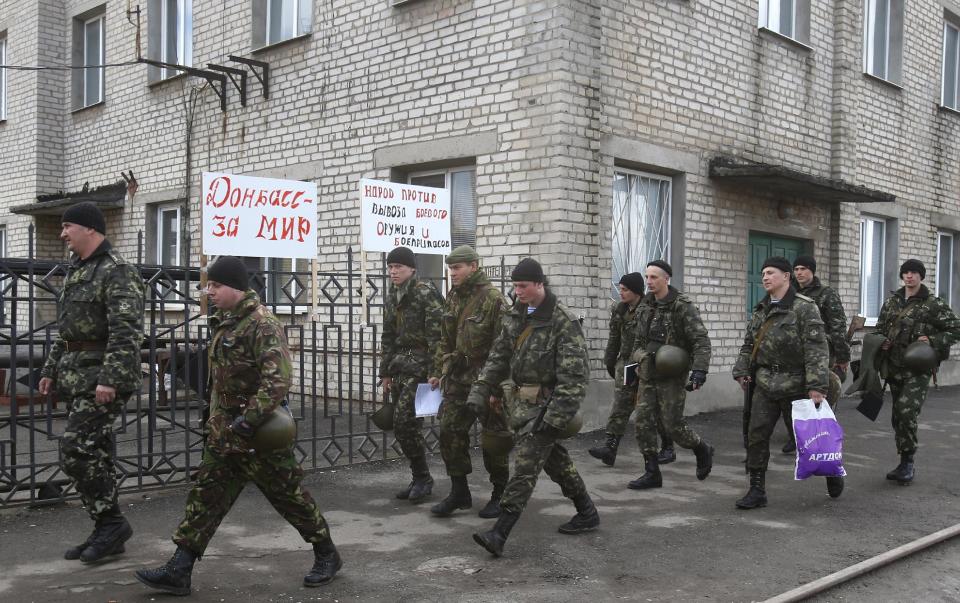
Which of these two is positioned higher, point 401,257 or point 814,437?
point 401,257

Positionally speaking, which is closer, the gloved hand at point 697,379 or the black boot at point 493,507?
the black boot at point 493,507

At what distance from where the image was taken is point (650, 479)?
23.0 feet

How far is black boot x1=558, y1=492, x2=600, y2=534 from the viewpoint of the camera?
5.59m

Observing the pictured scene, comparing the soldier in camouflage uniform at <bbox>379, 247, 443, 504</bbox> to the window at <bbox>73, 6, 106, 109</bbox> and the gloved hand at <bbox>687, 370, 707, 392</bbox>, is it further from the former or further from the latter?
the window at <bbox>73, 6, 106, 109</bbox>

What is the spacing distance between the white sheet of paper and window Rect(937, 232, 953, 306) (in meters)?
12.8

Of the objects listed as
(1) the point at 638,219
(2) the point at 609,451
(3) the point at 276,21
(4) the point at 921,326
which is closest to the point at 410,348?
(2) the point at 609,451

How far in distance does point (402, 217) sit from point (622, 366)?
2.26m

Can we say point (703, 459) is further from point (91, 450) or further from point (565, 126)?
point (91, 450)

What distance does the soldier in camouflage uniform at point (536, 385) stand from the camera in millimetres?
5113

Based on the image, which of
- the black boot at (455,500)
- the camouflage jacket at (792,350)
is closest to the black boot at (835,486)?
the camouflage jacket at (792,350)

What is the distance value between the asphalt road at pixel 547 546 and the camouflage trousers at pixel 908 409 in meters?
0.35

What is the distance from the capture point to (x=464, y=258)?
616cm

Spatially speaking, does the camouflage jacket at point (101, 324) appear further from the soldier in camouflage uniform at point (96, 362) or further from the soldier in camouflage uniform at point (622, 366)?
the soldier in camouflage uniform at point (622, 366)

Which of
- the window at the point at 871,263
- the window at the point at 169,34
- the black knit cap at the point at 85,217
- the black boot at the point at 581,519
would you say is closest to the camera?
the black knit cap at the point at 85,217
